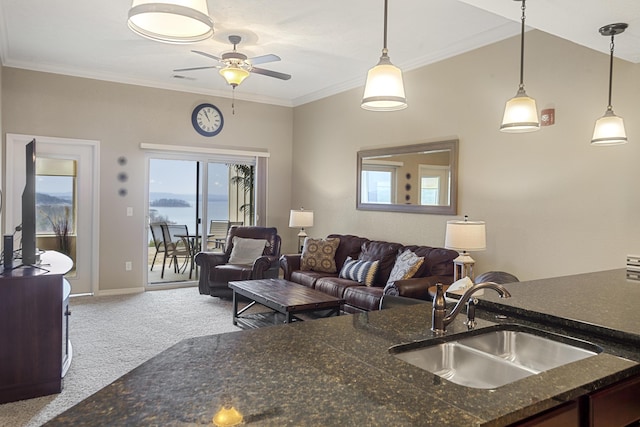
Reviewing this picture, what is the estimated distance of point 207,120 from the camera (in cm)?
668

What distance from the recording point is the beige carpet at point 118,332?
2.85 m

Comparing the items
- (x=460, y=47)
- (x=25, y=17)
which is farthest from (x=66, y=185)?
(x=460, y=47)

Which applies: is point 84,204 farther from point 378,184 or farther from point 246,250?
point 378,184

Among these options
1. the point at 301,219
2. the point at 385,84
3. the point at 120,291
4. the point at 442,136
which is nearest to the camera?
the point at 385,84

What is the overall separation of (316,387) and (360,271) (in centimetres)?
382

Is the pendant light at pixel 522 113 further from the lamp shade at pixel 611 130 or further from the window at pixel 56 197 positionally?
the window at pixel 56 197

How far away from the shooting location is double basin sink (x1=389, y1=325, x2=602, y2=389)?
4.83ft

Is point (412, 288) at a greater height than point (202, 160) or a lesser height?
lesser

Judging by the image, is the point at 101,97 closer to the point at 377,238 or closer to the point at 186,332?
the point at 186,332

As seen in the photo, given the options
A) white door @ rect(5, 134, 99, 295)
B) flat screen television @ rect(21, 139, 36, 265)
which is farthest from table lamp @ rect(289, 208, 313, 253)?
flat screen television @ rect(21, 139, 36, 265)

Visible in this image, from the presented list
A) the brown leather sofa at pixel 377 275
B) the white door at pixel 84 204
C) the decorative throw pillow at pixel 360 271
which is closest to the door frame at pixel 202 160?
the white door at pixel 84 204

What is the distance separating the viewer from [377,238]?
559cm

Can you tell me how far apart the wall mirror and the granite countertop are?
3.23 metres

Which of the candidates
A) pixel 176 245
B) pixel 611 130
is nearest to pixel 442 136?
pixel 611 130
